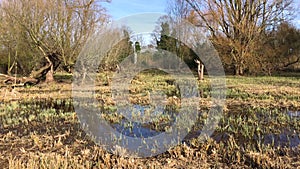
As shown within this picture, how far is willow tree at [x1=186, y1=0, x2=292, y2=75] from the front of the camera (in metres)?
16.5

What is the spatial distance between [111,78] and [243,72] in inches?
390

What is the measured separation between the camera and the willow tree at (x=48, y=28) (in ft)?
32.7

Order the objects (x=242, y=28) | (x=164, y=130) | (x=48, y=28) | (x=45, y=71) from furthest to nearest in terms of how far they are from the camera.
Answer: (x=242, y=28), (x=45, y=71), (x=48, y=28), (x=164, y=130)

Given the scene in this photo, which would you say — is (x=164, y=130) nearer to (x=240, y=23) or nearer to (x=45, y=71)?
(x=45, y=71)

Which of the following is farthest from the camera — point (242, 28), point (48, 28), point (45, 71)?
point (242, 28)

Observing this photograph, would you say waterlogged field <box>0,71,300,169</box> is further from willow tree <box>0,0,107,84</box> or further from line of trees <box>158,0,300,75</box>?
line of trees <box>158,0,300,75</box>

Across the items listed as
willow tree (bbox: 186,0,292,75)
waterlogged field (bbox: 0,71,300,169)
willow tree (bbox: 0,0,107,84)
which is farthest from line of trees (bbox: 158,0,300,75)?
waterlogged field (bbox: 0,71,300,169)

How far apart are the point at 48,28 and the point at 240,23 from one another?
1170cm

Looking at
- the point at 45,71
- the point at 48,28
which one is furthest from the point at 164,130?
the point at 45,71

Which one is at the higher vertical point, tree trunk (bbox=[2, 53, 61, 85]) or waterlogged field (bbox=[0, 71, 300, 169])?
tree trunk (bbox=[2, 53, 61, 85])

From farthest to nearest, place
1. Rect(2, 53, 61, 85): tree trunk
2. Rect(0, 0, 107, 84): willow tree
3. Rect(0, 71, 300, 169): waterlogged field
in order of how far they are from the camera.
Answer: Rect(2, 53, 61, 85): tree trunk, Rect(0, 0, 107, 84): willow tree, Rect(0, 71, 300, 169): waterlogged field

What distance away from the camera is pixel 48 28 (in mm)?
10234

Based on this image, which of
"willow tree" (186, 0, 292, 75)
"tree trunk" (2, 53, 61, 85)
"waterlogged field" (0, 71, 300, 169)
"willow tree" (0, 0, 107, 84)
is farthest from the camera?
"willow tree" (186, 0, 292, 75)

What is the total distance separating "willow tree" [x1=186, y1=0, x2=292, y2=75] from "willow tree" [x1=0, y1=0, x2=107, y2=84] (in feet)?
27.8
